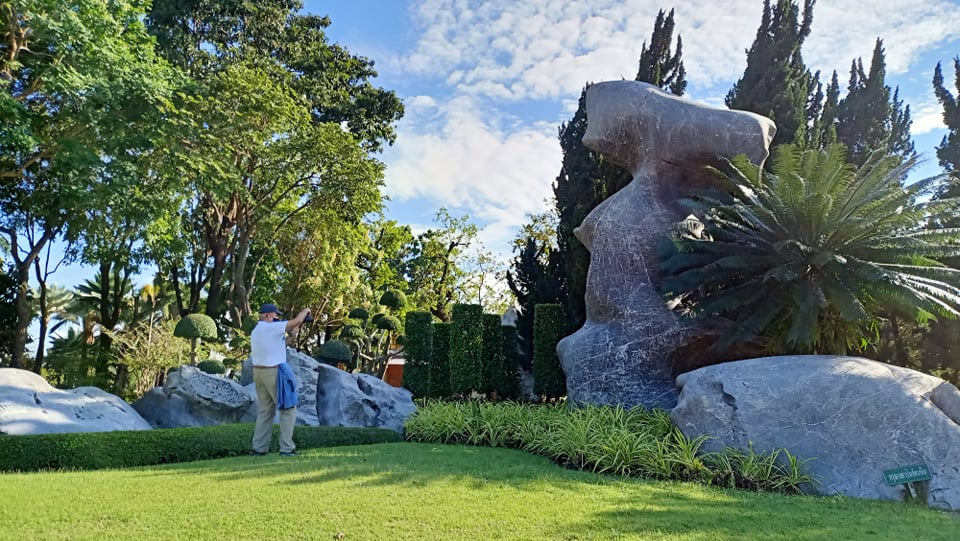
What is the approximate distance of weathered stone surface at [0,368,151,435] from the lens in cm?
952

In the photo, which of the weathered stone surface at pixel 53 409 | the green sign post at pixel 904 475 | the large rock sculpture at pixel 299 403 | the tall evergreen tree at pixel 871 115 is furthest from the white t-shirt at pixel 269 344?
the tall evergreen tree at pixel 871 115

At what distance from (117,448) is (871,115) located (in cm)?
1925

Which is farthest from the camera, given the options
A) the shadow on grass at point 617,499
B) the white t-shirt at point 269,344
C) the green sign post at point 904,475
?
the white t-shirt at point 269,344

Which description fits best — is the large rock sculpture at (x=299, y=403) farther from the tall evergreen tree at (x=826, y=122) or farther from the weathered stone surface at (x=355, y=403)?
the tall evergreen tree at (x=826, y=122)

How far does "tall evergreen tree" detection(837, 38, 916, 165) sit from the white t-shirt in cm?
1604

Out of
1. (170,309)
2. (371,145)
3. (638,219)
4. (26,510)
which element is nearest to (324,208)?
(371,145)

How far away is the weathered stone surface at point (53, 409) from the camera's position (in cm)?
952

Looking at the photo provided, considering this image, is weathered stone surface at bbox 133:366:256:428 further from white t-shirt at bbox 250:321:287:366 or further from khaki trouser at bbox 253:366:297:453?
white t-shirt at bbox 250:321:287:366

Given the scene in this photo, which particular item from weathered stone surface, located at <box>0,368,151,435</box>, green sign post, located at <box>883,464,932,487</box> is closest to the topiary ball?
weathered stone surface, located at <box>0,368,151,435</box>

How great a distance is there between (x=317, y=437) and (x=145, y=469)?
263 centimetres

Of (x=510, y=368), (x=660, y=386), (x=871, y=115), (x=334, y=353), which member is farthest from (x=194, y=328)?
(x=871, y=115)

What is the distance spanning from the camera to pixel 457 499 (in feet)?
18.0

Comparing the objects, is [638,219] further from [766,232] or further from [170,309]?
[170,309]

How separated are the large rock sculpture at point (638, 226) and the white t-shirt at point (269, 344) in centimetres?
499
